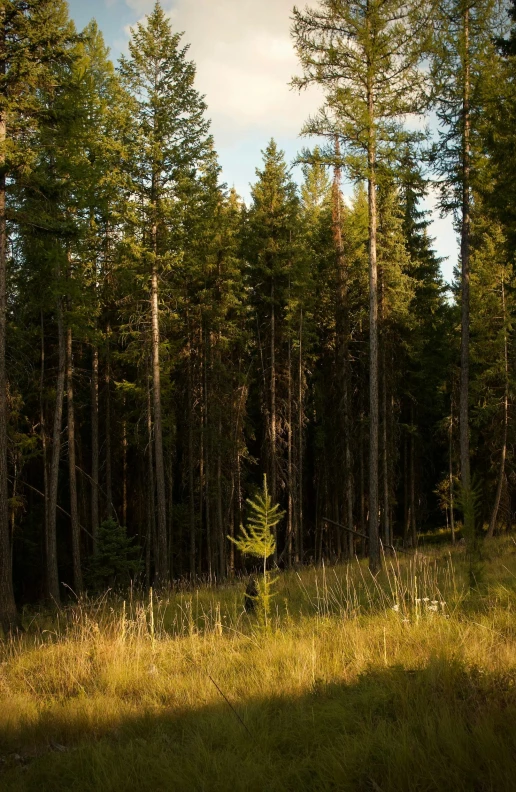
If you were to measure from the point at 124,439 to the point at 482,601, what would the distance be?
1956 cm

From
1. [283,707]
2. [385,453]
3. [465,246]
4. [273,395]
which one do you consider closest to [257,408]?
[273,395]

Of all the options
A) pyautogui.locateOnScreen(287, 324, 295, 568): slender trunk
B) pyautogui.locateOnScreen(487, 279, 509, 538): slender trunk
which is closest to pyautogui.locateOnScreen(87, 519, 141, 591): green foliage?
pyautogui.locateOnScreen(287, 324, 295, 568): slender trunk

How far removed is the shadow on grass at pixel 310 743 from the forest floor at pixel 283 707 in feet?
0.04

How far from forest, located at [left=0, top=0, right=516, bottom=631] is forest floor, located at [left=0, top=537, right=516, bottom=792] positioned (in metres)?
2.58

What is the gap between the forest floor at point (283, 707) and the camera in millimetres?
3439

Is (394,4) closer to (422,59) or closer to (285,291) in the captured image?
(422,59)

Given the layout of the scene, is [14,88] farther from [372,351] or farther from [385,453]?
[385,453]

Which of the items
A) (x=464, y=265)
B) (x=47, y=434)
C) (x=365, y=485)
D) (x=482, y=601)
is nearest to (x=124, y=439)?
(x=47, y=434)

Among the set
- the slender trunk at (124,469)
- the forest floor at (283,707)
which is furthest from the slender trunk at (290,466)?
the forest floor at (283,707)

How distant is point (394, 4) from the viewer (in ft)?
42.4

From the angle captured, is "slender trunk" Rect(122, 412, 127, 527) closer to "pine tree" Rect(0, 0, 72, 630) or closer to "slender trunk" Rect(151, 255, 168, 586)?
"slender trunk" Rect(151, 255, 168, 586)

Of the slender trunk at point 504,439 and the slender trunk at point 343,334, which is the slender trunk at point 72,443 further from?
the slender trunk at point 504,439

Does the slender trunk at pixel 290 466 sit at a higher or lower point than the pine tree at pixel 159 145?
lower

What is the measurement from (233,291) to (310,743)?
19.1m
